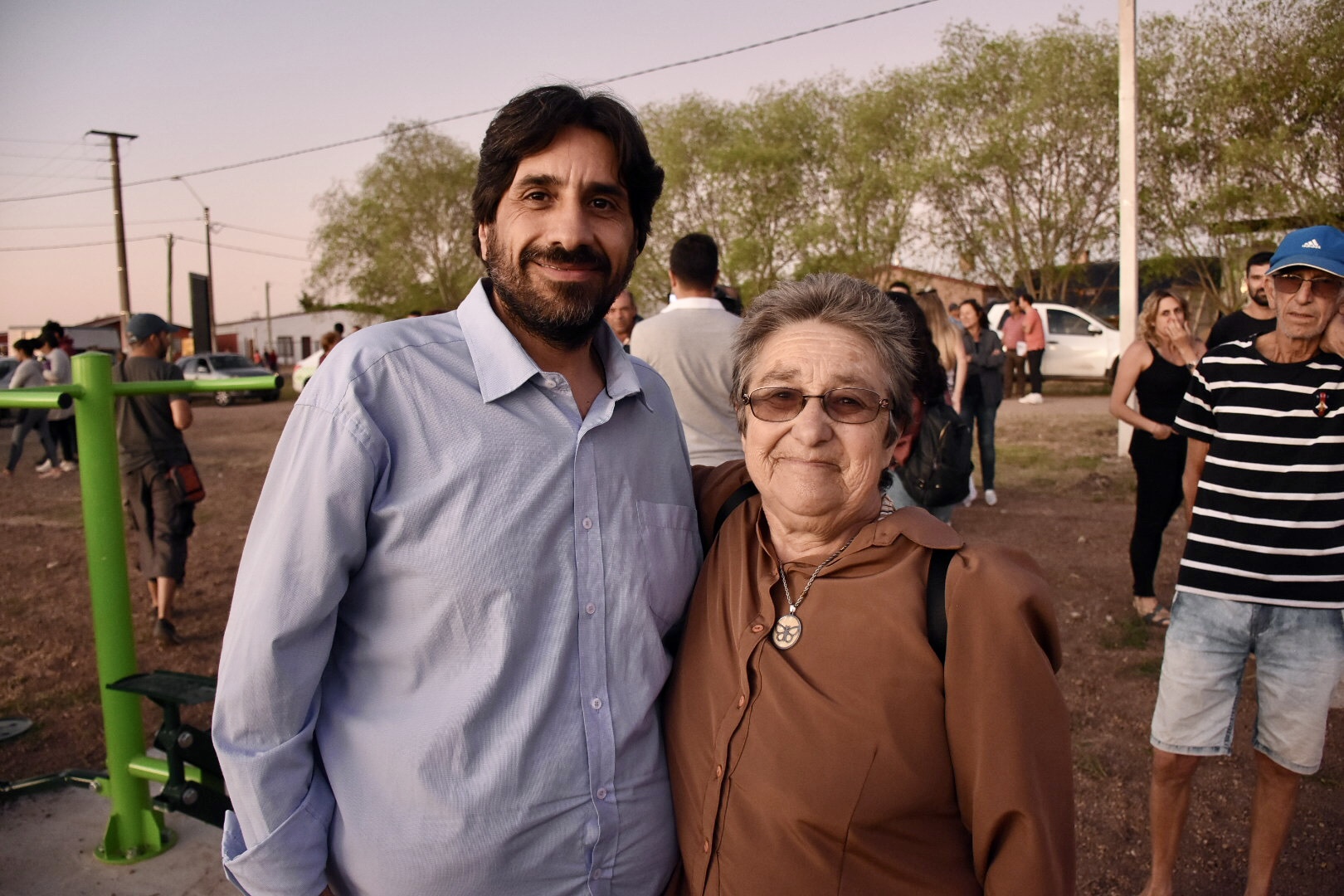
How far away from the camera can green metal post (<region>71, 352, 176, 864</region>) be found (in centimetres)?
303

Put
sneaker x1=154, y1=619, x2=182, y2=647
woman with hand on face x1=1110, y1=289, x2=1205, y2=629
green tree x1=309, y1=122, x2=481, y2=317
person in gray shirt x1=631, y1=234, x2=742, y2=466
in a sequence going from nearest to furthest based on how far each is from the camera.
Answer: person in gray shirt x1=631, y1=234, x2=742, y2=466 → woman with hand on face x1=1110, y1=289, x2=1205, y2=629 → sneaker x1=154, y1=619, x2=182, y2=647 → green tree x1=309, y1=122, x2=481, y2=317

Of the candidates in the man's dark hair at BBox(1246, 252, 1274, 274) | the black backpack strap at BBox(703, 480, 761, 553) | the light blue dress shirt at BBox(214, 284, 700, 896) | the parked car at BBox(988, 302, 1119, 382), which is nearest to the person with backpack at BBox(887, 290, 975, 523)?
the black backpack strap at BBox(703, 480, 761, 553)

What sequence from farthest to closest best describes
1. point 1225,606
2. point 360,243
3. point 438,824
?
point 360,243, point 1225,606, point 438,824

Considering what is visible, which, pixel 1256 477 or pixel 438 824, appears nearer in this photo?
pixel 438 824

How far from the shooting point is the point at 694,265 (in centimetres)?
478

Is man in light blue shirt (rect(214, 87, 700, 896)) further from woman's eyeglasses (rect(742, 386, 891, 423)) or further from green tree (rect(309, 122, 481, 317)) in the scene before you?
green tree (rect(309, 122, 481, 317))

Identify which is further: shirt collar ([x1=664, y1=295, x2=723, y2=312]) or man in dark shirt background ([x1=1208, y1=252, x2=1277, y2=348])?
man in dark shirt background ([x1=1208, y1=252, x2=1277, y2=348])

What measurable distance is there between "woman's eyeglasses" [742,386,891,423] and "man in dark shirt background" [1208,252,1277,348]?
4.36 m

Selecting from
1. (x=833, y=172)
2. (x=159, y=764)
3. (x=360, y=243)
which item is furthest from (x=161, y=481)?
(x=360, y=243)

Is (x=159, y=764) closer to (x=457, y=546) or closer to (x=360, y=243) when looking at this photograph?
(x=457, y=546)

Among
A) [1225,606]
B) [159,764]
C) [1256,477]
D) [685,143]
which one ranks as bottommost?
[159,764]

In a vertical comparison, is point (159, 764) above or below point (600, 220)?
below

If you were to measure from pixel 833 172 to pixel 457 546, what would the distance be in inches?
1251

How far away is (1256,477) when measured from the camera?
2.90 metres
